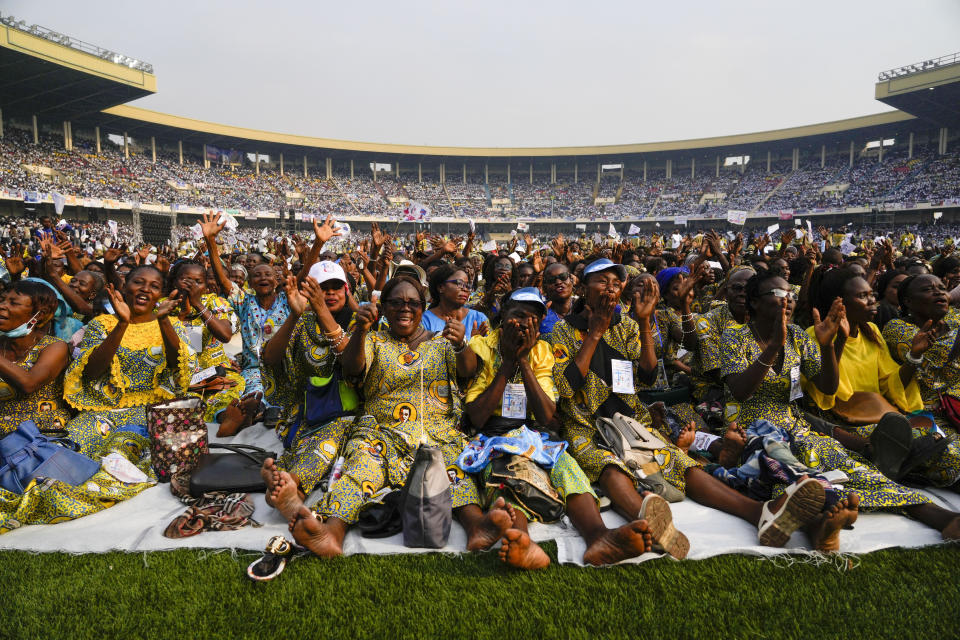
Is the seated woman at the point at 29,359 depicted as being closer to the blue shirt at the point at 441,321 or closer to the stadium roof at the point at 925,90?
the blue shirt at the point at 441,321

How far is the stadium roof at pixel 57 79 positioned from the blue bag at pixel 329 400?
33.6 metres

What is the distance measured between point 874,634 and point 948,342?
2411 mm

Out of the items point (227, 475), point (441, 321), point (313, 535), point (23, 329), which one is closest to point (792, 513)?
point (313, 535)

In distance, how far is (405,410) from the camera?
10.4ft

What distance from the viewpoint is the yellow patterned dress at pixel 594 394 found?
317 cm

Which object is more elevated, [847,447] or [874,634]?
[847,447]

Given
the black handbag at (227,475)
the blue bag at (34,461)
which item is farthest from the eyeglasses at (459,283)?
the blue bag at (34,461)

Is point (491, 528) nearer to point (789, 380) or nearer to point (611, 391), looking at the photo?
point (611, 391)

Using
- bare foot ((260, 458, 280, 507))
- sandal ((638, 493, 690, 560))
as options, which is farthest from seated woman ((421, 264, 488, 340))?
sandal ((638, 493, 690, 560))

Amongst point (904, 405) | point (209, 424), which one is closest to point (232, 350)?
point (209, 424)

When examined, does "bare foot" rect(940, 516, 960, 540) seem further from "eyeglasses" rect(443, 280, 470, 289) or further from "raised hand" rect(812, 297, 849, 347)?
"eyeglasses" rect(443, 280, 470, 289)

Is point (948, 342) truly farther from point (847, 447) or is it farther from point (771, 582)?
point (771, 582)

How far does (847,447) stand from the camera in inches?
132

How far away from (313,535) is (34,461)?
6.17ft
